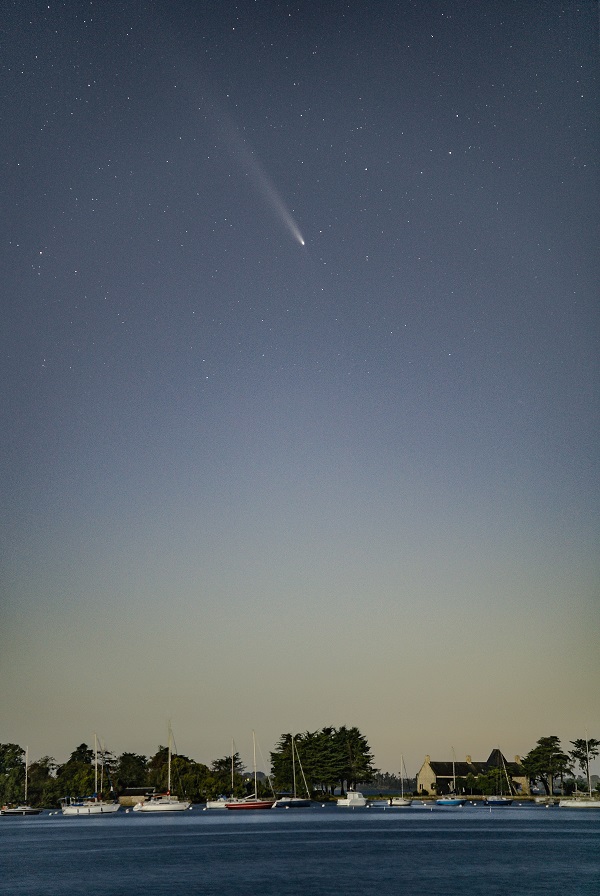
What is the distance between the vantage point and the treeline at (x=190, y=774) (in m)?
86.0

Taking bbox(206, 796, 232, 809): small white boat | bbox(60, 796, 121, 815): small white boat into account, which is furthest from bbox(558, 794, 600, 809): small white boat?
bbox(60, 796, 121, 815): small white boat

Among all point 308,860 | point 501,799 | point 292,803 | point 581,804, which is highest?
point 308,860

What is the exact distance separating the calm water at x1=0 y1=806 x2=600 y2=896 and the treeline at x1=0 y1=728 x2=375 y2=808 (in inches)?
1242

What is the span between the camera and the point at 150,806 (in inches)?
3063

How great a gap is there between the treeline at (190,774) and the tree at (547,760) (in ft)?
45.4

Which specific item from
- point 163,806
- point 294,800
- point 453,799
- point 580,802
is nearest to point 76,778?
point 163,806

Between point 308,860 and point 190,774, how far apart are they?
202 ft

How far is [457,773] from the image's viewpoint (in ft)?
297

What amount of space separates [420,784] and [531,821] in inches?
1490

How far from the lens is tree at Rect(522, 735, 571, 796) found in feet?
273

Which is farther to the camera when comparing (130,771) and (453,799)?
(130,771)

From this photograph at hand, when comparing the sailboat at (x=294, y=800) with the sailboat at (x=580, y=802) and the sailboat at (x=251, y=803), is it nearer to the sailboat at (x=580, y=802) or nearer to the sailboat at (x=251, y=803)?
the sailboat at (x=251, y=803)

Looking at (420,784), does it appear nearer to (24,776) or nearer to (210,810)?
(210,810)

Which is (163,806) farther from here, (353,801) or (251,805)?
(353,801)
